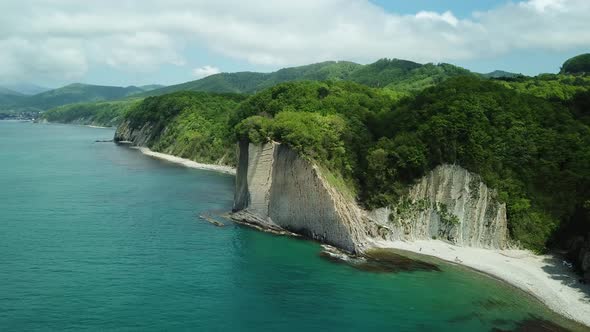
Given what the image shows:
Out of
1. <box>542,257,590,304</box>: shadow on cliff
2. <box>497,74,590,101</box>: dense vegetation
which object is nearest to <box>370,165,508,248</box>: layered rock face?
<box>542,257,590,304</box>: shadow on cliff

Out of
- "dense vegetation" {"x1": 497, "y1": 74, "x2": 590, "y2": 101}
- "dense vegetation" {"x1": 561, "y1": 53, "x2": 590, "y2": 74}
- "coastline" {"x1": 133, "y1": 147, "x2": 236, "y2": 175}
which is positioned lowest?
"coastline" {"x1": 133, "y1": 147, "x2": 236, "y2": 175}

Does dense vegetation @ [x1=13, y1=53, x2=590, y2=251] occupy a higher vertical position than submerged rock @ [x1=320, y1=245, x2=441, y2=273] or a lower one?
Answer: higher

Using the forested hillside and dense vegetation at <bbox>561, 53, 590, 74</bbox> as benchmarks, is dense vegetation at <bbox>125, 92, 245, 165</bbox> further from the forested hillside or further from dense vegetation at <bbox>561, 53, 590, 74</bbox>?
dense vegetation at <bbox>561, 53, 590, 74</bbox>

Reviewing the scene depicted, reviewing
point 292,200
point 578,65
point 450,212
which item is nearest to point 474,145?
point 450,212

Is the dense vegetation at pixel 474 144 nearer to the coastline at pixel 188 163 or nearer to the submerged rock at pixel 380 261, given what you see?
the submerged rock at pixel 380 261

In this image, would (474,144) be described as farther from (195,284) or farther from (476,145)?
(195,284)

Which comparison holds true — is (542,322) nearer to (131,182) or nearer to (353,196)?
(353,196)

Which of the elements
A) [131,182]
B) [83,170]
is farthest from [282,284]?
[83,170]
